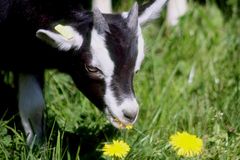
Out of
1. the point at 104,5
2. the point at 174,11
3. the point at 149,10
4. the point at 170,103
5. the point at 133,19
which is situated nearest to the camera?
the point at 133,19

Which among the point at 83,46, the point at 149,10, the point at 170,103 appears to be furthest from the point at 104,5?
the point at 83,46

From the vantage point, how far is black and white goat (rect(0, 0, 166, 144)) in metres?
3.73

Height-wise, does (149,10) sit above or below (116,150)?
above

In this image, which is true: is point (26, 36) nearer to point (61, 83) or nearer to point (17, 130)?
point (17, 130)

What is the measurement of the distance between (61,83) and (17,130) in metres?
0.69

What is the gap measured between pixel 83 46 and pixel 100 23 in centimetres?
16

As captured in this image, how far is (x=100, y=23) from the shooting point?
12.2 feet

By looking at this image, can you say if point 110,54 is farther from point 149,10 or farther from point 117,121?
point 149,10

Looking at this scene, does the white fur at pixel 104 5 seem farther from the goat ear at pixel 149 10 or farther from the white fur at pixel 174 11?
the goat ear at pixel 149 10

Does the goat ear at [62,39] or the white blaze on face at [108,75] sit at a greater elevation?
the goat ear at [62,39]

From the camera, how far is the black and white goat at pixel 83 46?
3.73 m

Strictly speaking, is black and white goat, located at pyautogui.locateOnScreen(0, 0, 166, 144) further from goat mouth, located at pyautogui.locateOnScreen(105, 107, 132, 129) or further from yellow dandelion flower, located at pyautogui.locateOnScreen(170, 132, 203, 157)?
yellow dandelion flower, located at pyautogui.locateOnScreen(170, 132, 203, 157)

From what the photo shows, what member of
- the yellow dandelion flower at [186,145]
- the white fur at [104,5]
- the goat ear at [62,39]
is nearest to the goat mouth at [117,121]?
the yellow dandelion flower at [186,145]

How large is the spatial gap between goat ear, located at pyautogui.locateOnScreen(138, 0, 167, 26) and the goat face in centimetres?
17
